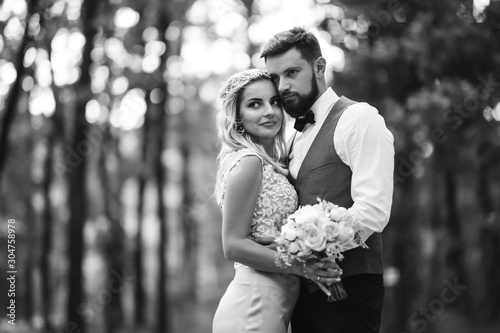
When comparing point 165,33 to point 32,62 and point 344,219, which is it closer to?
point 32,62

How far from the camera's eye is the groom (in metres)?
3.65

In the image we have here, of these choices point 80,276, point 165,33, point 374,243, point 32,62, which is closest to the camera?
point 374,243

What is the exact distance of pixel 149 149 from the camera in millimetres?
19578

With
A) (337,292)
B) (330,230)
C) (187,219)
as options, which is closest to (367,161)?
(330,230)

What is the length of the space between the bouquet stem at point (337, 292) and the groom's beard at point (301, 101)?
1.25m

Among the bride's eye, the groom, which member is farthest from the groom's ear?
the bride's eye

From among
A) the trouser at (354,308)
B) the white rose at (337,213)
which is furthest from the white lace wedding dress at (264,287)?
the white rose at (337,213)

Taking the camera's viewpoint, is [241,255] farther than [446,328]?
No

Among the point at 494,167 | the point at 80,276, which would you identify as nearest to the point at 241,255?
the point at 494,167

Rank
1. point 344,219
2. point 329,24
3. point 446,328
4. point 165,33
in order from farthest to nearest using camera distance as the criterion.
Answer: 1. point 446,328
2. point 165,33
3. point 329,24
4. point 344,219

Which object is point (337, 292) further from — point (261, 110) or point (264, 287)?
point (261, 110)

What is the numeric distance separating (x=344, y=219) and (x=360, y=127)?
599 mm

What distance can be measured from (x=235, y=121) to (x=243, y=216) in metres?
0.74

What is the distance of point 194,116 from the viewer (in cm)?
2156
